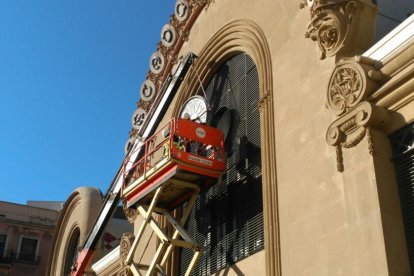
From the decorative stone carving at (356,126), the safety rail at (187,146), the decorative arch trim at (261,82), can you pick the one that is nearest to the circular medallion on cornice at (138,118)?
the decorative arch trim at (261,82)

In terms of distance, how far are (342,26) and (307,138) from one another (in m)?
3.01

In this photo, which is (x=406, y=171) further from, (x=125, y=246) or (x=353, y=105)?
(x=125, y=246)

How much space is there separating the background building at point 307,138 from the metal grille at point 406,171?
27 millimetres

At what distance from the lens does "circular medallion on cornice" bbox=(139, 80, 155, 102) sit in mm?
27594

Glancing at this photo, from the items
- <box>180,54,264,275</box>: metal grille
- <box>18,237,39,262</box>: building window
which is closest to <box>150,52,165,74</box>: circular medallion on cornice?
<box>180,54,264,275</box>: metal grille

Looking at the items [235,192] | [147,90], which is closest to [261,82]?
[235,192]

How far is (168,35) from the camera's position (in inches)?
1054

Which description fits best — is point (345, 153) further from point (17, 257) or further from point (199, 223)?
point (17, 257)

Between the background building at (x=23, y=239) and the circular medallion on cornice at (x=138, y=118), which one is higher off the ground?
the background building at (x=23, y=239)

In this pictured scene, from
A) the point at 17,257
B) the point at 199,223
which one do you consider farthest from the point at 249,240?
the point at 17,257

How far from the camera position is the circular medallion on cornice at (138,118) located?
92.1 feet

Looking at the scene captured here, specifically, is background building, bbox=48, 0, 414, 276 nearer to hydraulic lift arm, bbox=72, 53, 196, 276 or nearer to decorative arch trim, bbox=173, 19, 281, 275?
decorative arch trim, bbox=173, 19, 281, 275

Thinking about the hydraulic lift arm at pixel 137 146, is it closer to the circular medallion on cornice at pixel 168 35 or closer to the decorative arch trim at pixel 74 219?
the circular medallion on cornice at pixel 168 35

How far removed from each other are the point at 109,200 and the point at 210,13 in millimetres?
10513
